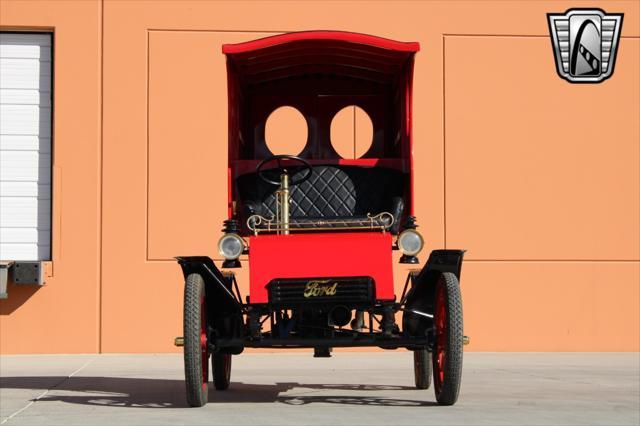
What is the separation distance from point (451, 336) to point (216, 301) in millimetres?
1793

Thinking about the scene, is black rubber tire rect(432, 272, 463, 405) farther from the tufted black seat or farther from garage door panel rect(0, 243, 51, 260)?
garage door panel rect(0, 243, 51, 260)

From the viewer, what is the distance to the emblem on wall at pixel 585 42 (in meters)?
16.8

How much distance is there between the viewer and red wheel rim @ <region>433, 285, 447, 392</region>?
29.6ft

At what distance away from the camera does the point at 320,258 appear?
930 cm

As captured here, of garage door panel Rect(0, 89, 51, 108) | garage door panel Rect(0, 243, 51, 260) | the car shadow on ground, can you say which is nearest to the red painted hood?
the car shadow on ground

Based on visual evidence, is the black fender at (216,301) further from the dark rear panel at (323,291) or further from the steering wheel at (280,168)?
the steering wheel at (280,168)

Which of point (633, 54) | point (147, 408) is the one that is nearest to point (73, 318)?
point (147, 408)

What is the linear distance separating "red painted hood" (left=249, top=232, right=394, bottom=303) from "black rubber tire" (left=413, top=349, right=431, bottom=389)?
66.1 inches

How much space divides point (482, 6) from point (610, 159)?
260 cm

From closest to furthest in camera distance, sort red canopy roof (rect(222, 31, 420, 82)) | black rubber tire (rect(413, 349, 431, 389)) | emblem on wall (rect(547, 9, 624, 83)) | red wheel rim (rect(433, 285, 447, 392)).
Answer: red wheel rim (rect(433, 285, 447, 392)), red canopy roof (rect(222, 31, 420, 82)), black rubber tire (rect(413, 349, 431, 389)), emblem on wall (rect(547, 9, 624, 83))

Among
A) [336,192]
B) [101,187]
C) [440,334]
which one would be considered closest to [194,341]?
[440,334]

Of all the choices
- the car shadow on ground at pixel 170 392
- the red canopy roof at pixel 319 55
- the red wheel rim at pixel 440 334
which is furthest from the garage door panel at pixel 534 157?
the red wheel rim at pixel 440 334

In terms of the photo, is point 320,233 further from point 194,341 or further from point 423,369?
point 423,369

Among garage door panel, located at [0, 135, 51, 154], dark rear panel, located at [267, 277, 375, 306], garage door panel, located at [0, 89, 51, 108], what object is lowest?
dark rear panel, located at [267, 277, 375, 306]
